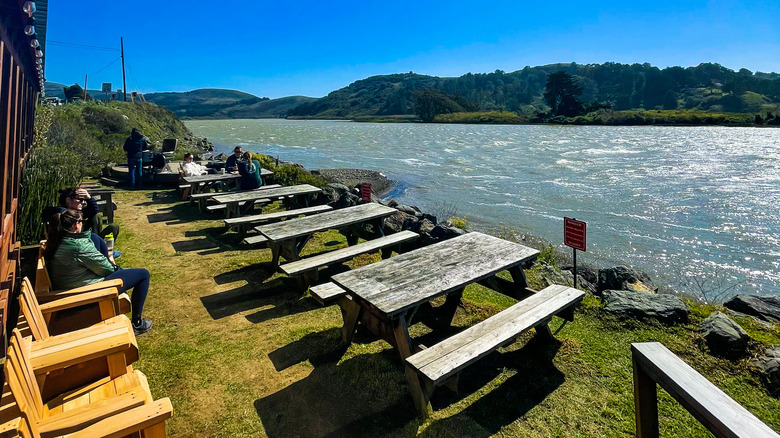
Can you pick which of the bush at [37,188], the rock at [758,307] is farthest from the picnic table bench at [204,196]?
the rock at [758,307]

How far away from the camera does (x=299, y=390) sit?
3441mm

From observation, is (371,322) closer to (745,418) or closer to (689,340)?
(745,418)

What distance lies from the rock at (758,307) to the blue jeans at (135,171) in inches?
529

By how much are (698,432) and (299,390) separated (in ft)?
9.71

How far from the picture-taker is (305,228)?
18.9 ft

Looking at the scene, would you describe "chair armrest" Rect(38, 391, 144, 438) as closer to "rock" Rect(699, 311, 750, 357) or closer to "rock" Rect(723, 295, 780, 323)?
"rock" Rect(699, 311, 750, 357)

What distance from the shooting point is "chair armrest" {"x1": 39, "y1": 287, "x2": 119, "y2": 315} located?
3074 mm

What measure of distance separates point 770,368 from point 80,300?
223 inches

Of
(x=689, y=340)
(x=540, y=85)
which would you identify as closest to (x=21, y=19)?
(x=689, y=340)

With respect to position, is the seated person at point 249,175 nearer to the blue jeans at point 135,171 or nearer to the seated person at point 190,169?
the seated person at point 190,169

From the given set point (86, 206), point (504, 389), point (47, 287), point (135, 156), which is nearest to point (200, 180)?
point (135, 156)

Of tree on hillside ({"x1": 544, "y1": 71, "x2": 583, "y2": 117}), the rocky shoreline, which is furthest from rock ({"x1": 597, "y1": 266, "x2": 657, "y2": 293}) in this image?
tree on hillside ({"x1": 544, "y1": 71, "x2": 583, "y2": 117})

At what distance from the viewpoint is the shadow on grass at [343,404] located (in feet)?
9.89

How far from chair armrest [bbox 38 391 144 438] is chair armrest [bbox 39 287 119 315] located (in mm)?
1306
